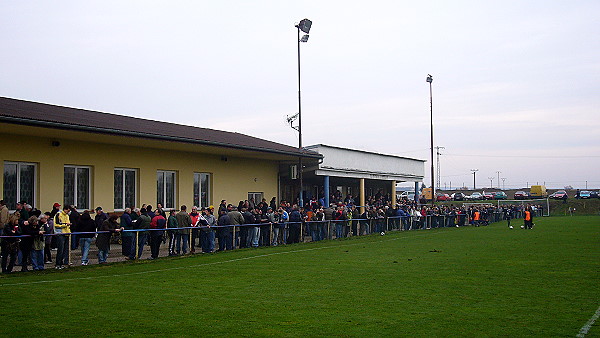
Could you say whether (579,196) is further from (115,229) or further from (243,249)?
(115,229)

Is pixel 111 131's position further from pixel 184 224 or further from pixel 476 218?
pixel 476 218

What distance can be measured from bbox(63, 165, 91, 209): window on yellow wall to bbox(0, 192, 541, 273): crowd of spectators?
0.65m

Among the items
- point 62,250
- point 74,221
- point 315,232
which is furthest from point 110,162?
point 315,232

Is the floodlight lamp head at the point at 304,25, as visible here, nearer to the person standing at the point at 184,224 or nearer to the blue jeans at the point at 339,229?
the blue jeans at the point at 339,229

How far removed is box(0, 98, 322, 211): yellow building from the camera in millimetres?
21016

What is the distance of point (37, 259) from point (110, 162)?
8.73m

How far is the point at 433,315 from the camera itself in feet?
31.3

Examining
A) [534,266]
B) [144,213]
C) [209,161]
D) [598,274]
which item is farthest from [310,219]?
[598,274]

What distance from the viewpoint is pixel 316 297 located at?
37.4ft

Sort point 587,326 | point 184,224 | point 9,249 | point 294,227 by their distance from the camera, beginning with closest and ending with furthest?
point 587,326 → point 9,249 → point 184,224 → point 294,227

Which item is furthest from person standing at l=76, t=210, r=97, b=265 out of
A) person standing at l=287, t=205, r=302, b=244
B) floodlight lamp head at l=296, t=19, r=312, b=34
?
floodlight lamp head at l=296, t=19, r=312, b=34

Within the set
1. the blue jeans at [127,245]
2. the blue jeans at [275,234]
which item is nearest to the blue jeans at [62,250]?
the blue jeans at [127,245]

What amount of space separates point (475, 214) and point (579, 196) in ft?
162

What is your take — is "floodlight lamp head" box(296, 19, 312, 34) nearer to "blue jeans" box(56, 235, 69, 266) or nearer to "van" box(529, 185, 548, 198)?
"blue jeans" box(56, 235, 69, 266)
